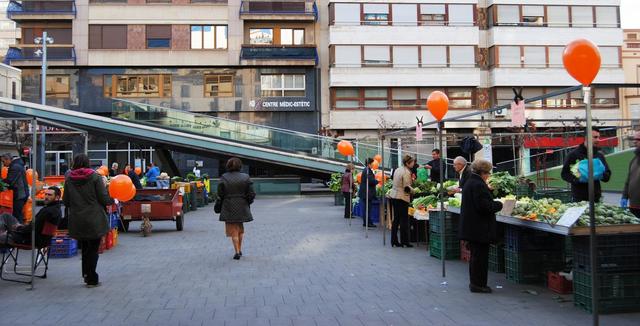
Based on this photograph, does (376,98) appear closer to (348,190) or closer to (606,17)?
(606,17)

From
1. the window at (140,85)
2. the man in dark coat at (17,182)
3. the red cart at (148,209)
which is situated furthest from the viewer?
the window at (140,85)

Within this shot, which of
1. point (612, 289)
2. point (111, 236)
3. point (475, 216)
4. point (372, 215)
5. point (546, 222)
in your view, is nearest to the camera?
point (612, 289)

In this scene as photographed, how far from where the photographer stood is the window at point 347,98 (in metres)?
40.1

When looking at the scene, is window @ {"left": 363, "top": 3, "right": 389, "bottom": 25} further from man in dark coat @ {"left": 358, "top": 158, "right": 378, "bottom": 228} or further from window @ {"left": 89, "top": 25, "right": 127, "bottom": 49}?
man in dark coat @ {"left": 358, "top": 158, "right": 378, "bottom": 228}

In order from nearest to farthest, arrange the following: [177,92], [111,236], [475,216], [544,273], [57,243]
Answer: [475,216] < [544,273] < [57,243] < [111,236] < [177,92]

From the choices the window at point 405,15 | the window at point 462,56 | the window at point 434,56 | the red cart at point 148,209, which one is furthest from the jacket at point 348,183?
the window at point 462,56

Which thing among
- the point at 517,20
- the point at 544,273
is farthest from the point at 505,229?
the point at 517,20

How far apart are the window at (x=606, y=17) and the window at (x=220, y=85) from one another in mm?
27637

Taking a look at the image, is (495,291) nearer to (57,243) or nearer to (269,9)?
(57,243)

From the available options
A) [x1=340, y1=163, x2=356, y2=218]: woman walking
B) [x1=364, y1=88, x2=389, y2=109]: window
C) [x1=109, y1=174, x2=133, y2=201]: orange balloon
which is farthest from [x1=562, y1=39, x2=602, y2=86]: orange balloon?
[x1=364, y1=88, x2=389, y2=109]: window

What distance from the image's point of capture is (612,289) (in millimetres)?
6148

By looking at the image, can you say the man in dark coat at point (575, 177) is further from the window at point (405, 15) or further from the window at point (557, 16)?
the window at point (557, 16)

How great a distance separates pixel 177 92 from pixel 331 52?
11.2 meters

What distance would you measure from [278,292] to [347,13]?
114 feet
